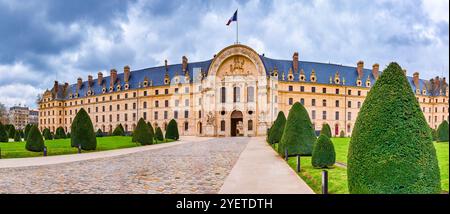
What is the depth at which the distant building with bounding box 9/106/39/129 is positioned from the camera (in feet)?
438

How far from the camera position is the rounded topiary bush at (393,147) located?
489 centimetres

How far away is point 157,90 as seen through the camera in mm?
66938

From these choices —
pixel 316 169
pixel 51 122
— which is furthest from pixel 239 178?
pixel 51 122

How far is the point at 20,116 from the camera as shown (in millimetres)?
140500

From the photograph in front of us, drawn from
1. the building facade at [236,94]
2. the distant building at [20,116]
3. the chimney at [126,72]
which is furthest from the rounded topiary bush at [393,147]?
the distant building at [20,116]

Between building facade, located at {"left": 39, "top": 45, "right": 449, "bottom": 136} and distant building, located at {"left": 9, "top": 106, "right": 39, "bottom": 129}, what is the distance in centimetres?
8010

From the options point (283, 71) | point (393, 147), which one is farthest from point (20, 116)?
point (393, 147)

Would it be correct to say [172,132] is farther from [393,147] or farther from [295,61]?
[393,147]

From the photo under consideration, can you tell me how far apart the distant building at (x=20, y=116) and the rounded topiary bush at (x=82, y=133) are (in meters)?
134

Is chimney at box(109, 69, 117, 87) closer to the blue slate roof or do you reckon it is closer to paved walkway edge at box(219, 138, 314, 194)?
the blue slate roof

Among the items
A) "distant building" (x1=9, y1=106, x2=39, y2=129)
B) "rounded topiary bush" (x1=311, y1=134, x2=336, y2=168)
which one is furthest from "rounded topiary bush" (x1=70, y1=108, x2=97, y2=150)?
"distant building" (x1=9, y1=106, x2=39, y2=129)

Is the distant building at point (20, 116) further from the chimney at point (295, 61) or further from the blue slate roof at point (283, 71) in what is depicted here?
the chimney at point (295, 61)

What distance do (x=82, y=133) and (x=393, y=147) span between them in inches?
907
